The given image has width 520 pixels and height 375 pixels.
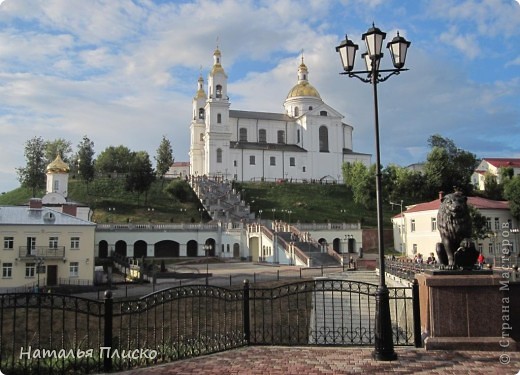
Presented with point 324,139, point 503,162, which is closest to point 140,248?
point 324,139

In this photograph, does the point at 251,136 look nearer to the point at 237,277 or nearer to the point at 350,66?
the point at 237,277

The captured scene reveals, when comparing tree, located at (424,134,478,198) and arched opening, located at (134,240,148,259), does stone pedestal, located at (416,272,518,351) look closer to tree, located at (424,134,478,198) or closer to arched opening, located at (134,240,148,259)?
arched opening, located at (134,240,148,259)

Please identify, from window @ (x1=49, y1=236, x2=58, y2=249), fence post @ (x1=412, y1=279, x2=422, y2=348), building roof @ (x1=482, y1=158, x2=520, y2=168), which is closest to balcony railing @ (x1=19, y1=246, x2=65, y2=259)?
window @ (x1=49, y1=236, x2=58, y2=249)

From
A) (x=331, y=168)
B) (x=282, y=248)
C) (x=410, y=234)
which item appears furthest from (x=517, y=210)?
(x=331, y=168)

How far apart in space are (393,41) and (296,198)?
233 ft

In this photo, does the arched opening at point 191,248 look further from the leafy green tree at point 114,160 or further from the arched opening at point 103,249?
the leafy green tree at point 114,160

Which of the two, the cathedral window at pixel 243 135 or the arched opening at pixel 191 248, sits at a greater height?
the cathedral window at pixel 243 135

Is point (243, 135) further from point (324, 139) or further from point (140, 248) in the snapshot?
point (140, 248)

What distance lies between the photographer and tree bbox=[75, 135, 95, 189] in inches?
3167

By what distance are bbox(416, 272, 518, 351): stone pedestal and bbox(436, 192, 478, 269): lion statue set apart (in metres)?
0.35

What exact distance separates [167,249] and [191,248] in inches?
116

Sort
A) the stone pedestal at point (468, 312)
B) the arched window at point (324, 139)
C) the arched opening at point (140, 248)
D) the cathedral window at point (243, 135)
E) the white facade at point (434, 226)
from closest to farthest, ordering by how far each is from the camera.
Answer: the stone pedestal at point (468, 312) < the white facade at point (434, 226) < the arched opening at point (140, 248) < the arched window at point (324, 139) < the cathedral window at point (243, 135)

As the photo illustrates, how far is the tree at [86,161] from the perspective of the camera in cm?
8044

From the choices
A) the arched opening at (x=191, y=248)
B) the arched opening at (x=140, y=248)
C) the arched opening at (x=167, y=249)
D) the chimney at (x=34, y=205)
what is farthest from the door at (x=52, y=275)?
the arched opening at (x=191, y=248)
